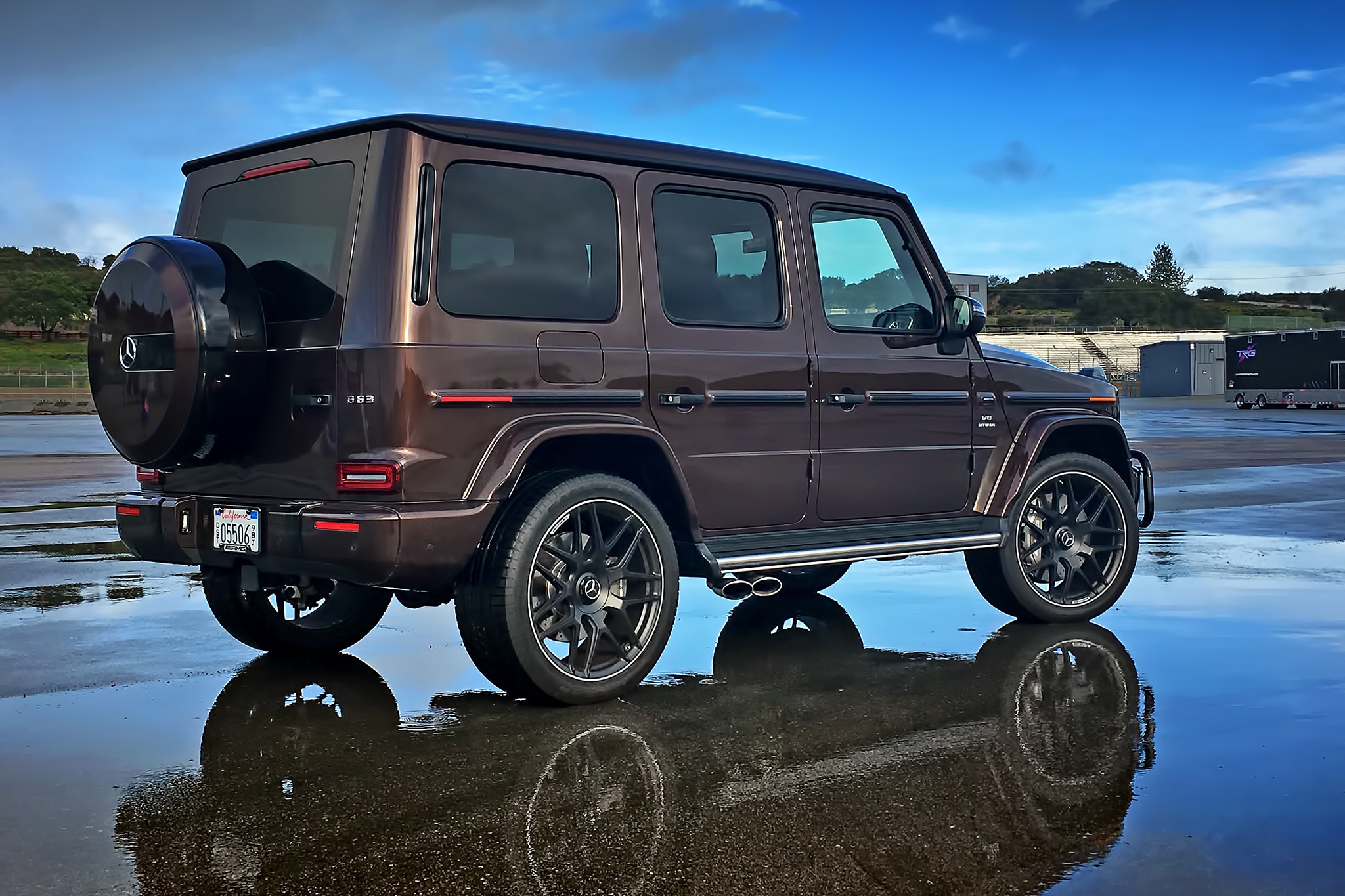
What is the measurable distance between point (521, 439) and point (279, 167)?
163cm

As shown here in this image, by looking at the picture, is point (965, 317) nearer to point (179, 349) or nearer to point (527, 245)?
point (527, 245)

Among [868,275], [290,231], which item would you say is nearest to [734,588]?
[868,275]

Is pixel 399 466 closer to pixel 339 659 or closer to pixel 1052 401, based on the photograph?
pixel 339 659

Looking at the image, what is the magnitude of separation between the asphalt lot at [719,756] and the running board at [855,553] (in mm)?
468

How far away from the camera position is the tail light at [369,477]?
5.01 meters

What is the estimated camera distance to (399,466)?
5.00 m

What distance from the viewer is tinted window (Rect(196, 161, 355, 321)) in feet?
17.5

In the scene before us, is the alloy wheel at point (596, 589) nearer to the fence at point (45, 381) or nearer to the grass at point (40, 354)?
the fence at point (45, 381)

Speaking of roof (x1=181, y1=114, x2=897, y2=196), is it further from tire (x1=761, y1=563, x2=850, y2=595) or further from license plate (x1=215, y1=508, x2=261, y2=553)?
tire (x1=761, y1=563, x2=850, y2=595)

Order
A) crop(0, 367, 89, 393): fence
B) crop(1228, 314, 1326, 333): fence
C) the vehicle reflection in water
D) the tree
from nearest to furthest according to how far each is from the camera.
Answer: the vehicle reflection in water
crop(0, 367, 89, 393): fence
the tree
crop(1228, 314, 1326, 333): fence

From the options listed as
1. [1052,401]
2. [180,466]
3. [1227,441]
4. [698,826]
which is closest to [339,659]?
[180,466]

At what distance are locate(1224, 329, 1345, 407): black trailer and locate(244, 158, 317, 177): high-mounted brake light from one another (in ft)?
173

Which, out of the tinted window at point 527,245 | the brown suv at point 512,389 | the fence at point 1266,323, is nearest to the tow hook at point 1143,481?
the brown suv at point 512,389

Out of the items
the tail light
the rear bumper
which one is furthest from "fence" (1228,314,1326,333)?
the tail light
